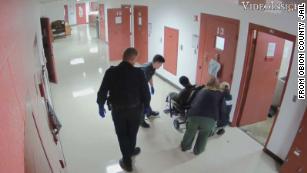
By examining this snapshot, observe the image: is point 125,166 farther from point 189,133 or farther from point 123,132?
point 189,133

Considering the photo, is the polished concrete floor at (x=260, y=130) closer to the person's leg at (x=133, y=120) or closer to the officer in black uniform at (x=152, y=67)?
the officer in black uniform at (x=152, y=67)

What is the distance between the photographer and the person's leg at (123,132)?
10.4ft

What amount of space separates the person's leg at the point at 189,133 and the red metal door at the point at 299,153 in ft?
4.57

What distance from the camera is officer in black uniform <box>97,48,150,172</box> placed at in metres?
3.05

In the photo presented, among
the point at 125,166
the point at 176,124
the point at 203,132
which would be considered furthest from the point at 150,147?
the point at 203,132

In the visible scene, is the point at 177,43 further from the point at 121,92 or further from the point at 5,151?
the point at 5,151

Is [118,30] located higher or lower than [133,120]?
higher

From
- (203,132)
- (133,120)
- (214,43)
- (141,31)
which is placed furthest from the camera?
(141,31)

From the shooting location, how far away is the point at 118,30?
337 inches

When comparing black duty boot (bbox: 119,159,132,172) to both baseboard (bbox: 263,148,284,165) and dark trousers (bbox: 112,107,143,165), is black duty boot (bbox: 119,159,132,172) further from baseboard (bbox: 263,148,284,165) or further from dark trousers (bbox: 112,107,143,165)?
baseboard (bbox: 263,148,284,165)

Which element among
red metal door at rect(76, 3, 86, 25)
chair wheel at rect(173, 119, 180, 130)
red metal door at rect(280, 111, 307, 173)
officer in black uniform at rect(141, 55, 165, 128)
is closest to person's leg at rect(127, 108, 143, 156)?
officer in black uniform at rect(141, 55, 165, 128)

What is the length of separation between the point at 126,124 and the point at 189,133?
1.17 m

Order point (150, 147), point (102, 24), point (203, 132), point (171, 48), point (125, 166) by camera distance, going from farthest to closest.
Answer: point (102, 24)
point (171, 48)
point (150, 147)
point (203, 132)
point (125, 166)

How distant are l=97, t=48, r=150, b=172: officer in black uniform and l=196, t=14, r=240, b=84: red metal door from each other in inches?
88.1
